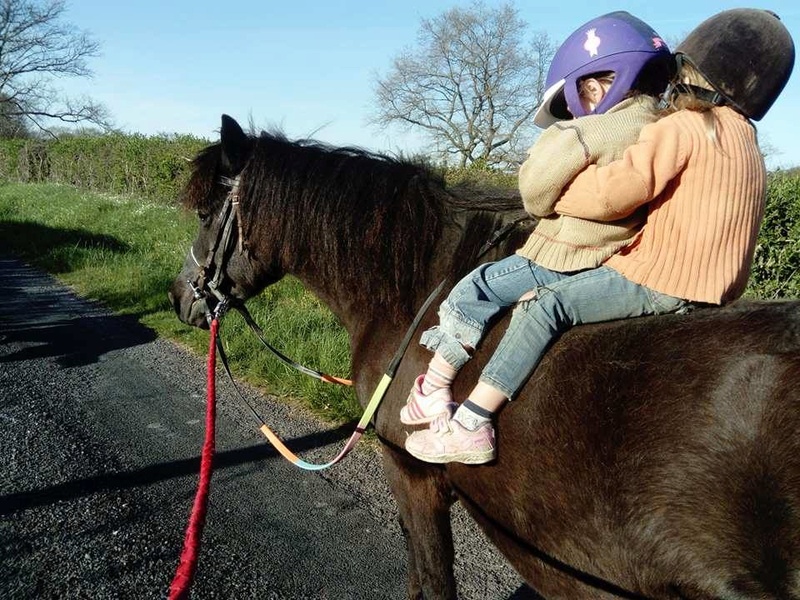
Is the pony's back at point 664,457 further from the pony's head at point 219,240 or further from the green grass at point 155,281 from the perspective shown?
the green grass at point 155,281

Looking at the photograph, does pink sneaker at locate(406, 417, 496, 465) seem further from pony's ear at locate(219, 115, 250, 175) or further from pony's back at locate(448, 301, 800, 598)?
pony's ear at locate(219, 115, 250, 175)

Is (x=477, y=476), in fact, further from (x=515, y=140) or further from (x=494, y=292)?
(x=515, y=140)

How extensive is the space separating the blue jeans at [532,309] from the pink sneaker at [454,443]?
6.8 inches

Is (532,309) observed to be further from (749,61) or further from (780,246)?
(780,246)

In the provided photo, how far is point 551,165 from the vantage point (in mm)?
1919

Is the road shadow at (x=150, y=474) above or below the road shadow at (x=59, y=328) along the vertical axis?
above

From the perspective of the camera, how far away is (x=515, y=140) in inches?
1246

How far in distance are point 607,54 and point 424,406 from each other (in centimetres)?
135

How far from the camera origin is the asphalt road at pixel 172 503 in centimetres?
320

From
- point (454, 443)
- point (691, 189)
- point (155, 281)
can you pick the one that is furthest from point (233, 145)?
point (155, 281)

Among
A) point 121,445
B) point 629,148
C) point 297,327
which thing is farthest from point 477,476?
point 297,327

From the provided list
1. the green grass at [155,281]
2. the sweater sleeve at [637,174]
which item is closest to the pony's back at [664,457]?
the sweater sleeve at [637,174]

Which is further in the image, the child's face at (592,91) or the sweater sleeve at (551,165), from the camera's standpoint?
the child's face at (592,91)

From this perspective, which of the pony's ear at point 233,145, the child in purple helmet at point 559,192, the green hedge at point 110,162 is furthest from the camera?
the green hedge at point 110,162
